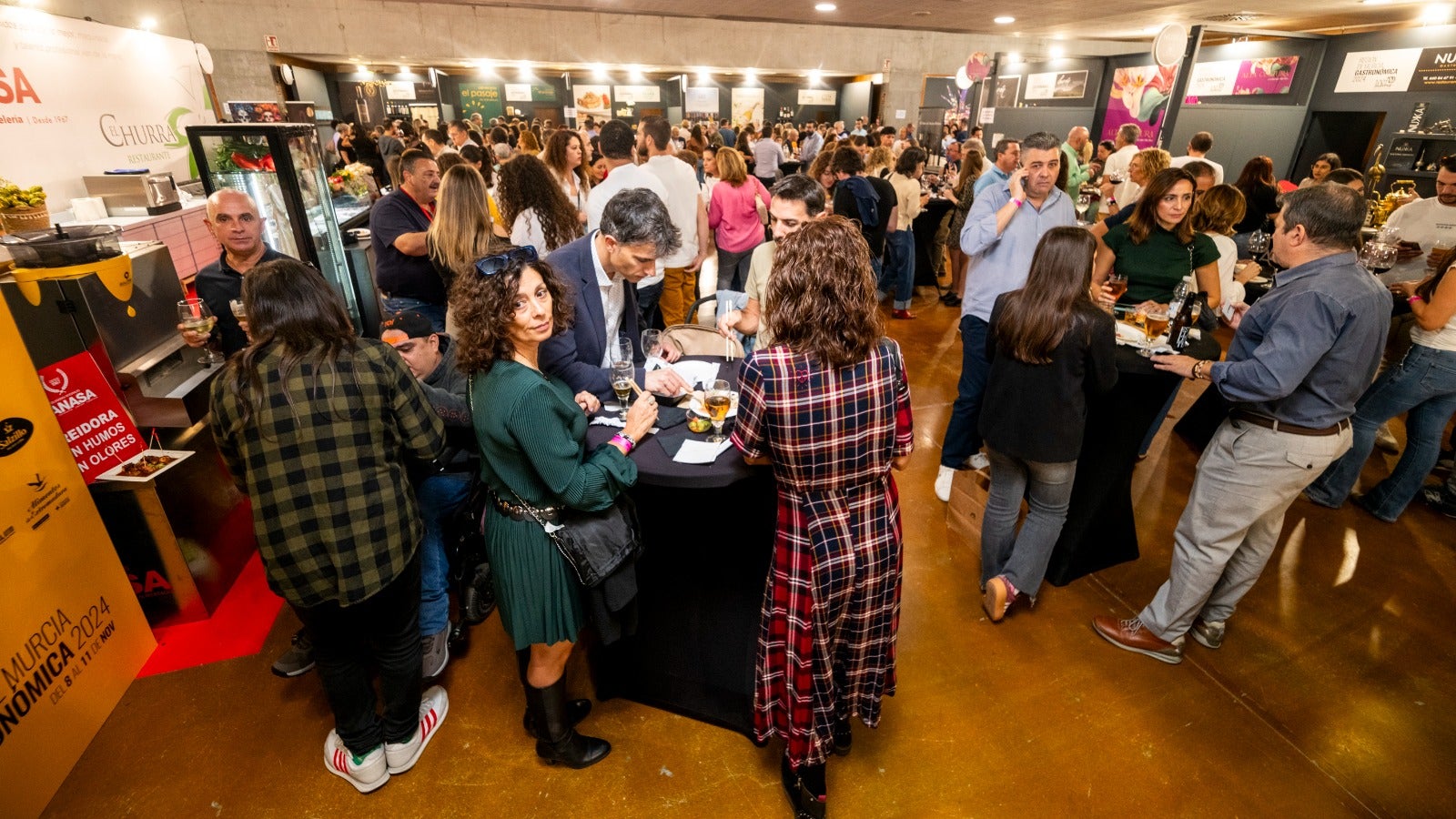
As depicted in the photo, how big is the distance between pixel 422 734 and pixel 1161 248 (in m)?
3.97

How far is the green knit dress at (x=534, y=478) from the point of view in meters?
1.62

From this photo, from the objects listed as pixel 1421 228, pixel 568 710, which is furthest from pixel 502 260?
pixel 1421 228

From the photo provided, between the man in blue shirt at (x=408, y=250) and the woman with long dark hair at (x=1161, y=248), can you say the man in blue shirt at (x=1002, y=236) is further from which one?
the man in blue shirt at (x=408, y=250)

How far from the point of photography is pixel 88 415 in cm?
253

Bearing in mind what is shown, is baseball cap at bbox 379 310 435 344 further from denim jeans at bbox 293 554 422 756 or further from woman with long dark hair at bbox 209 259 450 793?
denim jeans at bbox 293 554 422 756

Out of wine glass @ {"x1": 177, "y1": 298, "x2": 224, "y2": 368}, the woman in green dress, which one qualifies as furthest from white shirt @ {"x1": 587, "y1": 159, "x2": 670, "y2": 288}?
the woman in green dress

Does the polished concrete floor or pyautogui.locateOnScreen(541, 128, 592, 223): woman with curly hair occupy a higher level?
pyautogui.locateOnScreen(541, 128, 592, 223): woman with curly hair

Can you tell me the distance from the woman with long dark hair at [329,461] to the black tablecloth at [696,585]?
23.2 inches

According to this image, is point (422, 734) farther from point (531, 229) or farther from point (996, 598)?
point (531, 229)

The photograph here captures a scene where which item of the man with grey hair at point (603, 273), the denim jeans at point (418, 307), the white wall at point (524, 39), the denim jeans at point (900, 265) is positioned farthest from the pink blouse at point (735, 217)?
the white wall at point (524, 39)

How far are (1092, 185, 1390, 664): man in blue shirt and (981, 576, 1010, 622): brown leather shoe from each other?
0.51m

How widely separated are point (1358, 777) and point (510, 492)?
297cm

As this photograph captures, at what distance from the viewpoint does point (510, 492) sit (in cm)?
179

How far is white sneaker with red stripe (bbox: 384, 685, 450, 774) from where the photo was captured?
7.26 feet
